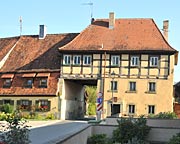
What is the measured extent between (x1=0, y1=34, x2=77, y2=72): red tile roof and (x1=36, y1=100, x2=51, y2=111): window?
3926mm

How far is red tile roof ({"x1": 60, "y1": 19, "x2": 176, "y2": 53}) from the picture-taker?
40938mm

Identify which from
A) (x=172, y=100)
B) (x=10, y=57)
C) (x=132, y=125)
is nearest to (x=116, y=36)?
(x=172, y=100)

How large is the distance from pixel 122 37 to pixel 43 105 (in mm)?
11576

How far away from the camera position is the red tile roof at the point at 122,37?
4094cm

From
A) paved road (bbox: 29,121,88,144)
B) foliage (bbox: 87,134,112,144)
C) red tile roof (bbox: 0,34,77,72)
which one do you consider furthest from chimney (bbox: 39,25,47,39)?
foliage (bbox: 87,134,112,144)

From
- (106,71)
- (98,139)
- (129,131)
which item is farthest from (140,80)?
(98,139)

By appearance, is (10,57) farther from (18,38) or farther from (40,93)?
(40,93)

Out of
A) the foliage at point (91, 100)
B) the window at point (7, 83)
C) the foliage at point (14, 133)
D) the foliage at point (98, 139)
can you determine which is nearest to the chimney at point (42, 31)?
the window at point (7, 83)

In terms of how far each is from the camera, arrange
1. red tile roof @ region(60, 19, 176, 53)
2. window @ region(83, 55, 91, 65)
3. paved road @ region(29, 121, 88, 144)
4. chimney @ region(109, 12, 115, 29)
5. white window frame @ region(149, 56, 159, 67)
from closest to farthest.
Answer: paved road @ region(29, 121, 88, 144), white window frame @ region(149, 56, 159, 67), red tile roof @ region(60, 19, 176, 53), window @ region(83, 55, 91, 65), chimney @ region(109, 12, 115, 29)

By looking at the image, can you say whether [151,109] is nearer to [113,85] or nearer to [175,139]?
[113,85]

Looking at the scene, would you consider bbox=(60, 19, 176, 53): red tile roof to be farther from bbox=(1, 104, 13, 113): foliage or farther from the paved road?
the paved road

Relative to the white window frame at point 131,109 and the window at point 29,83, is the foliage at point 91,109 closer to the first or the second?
the window at point 29,83

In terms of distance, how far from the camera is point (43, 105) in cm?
4125

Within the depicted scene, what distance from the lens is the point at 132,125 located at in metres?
20.4
